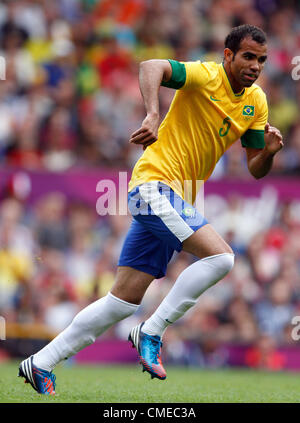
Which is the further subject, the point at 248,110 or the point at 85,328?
the point at 248,110

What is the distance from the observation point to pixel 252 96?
5961mm

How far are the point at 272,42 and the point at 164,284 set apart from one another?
5.45m

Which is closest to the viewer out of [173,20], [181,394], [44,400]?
[44,400]

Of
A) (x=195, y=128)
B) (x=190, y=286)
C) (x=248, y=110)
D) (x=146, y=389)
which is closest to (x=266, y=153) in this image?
(x=248, y=110)

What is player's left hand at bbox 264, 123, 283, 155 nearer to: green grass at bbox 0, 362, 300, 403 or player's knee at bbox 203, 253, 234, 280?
player's knee at bbox 203, 253, 234, 280

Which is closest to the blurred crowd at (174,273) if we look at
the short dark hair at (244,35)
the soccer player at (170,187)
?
the soccer player at (170,187)

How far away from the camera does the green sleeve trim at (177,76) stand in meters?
5.45

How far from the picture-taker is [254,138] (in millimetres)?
6113

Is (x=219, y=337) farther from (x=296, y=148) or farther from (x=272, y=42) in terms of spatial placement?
(x=272, y=42)

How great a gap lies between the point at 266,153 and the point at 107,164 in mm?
5762

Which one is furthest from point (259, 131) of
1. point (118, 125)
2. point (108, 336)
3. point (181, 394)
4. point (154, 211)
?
point (118, 125)

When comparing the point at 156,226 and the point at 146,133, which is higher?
the point at 146,133

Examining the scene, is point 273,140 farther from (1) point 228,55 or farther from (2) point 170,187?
(2) point 170,187

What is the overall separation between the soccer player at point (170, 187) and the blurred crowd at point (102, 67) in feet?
18.1
